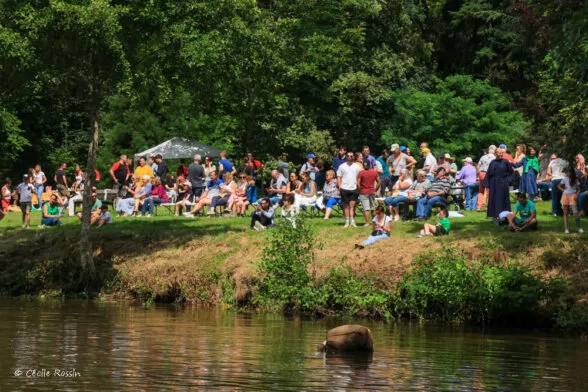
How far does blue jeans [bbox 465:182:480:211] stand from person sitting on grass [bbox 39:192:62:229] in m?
11.9

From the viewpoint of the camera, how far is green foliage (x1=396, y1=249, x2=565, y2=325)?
2467 centimetres

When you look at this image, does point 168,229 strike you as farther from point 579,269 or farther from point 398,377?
point 398,377

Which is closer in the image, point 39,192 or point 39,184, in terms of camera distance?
point 39,192

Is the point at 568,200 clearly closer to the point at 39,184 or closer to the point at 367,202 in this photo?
the point at 367,202

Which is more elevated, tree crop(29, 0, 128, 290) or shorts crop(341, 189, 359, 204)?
tree crop(29, 0, 128, 290)

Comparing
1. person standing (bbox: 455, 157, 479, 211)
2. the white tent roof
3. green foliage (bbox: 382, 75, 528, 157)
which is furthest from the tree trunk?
green foliage (bbox: 382, 75, 528, 157)

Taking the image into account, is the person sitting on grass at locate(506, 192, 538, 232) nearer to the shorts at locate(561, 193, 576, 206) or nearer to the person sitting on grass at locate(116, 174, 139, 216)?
the shorts at locate(561, 193, 576, 206)

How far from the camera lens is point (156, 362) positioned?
1978 cm

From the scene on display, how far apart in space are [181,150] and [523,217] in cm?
1942

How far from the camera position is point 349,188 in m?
31.2

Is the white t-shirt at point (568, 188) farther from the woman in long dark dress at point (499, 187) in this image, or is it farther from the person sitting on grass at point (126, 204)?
the person sitting on grass at point (126, 204)

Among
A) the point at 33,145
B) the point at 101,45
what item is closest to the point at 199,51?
the point at 101,45

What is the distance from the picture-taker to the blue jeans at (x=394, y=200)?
31594mm

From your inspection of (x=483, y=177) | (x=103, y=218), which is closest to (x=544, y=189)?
(x=483, y=177)
